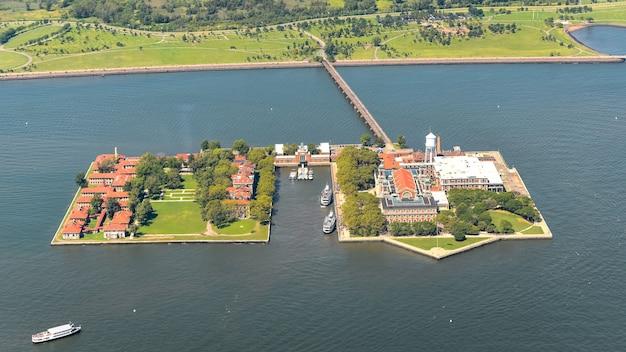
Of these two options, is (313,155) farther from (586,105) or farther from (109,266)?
(586,105)

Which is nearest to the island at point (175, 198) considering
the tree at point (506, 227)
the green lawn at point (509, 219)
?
the tree at point (506, 227)

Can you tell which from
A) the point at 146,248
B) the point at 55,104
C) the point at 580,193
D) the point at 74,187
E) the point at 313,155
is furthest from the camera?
the point at 55,104

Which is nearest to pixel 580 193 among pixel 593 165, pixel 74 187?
pixel 593 165

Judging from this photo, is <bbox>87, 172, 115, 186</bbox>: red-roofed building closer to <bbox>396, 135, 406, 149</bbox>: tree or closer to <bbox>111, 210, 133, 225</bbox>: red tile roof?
<bbox>111, 210, 133, 225</bbox>: red tile roof

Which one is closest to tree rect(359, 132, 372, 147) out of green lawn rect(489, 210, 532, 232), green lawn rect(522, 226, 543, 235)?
green lawn rect(489, 210, 532, 232)

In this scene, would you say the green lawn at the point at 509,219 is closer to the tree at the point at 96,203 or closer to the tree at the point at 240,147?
the tree at the point at 240,147

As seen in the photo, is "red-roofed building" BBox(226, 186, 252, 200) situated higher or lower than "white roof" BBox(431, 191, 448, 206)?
higher

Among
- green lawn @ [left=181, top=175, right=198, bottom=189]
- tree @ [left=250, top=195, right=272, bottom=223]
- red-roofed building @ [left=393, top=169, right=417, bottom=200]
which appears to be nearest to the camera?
tree @ [left=250, top=195, right=272, bottom=223]
